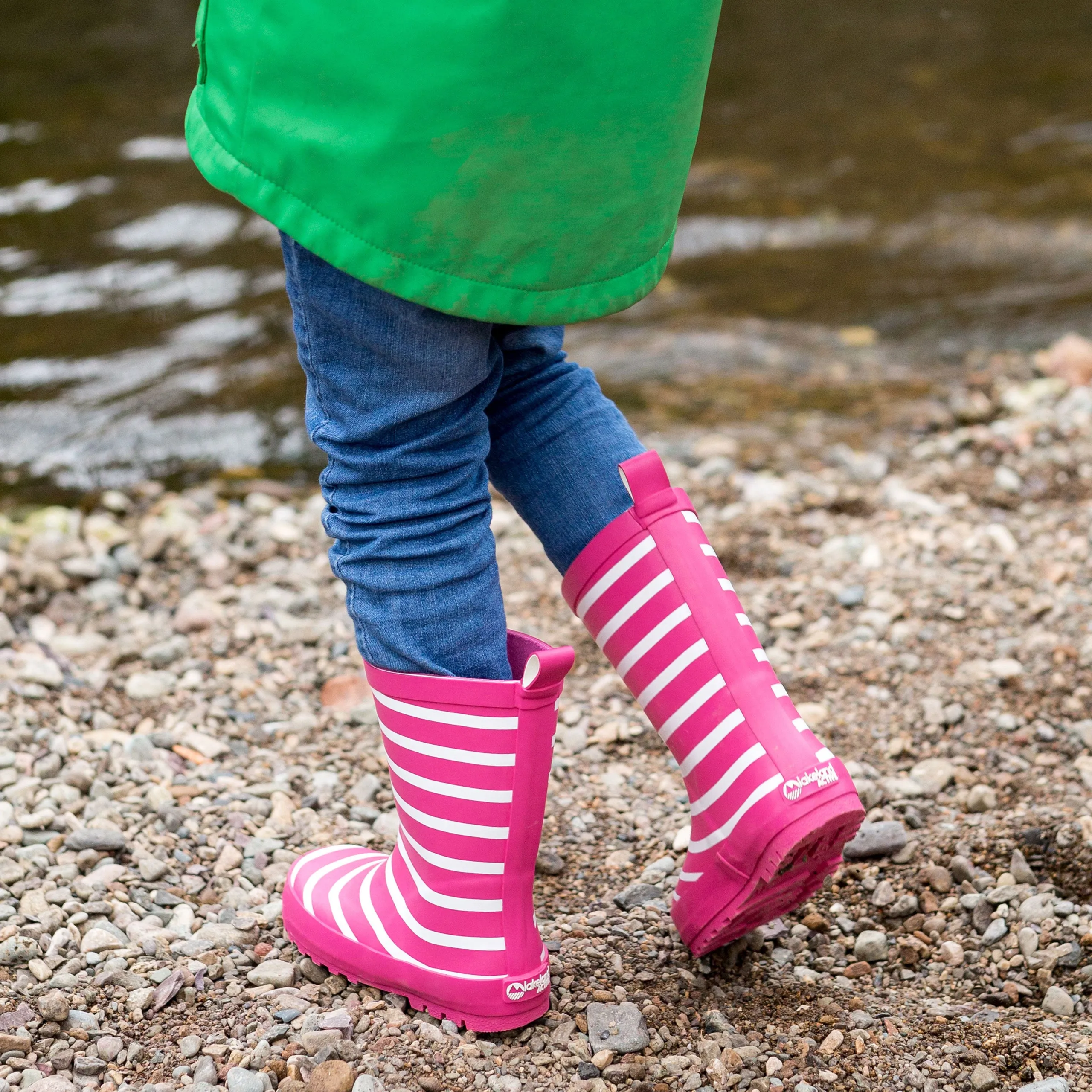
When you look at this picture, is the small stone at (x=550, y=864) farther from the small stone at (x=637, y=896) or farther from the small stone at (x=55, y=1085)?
the small stone at (x=55, y=1085)

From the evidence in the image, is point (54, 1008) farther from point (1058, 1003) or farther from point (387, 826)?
point (1058, 1003)

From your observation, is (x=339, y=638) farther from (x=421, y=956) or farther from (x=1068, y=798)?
(x=1068, y=798)

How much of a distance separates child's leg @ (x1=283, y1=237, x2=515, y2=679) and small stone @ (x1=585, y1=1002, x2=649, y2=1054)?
0.40 meters

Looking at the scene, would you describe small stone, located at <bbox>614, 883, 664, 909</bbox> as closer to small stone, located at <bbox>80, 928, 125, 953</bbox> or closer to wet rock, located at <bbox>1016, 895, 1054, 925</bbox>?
wet rock, located at <bbox>1016, 895, 1054, 925</bbox>

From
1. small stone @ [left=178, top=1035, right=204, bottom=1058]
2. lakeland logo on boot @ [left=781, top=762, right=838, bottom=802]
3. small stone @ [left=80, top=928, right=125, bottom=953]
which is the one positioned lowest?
small stone @ [left=80, top=928, right=125, bottom=953]

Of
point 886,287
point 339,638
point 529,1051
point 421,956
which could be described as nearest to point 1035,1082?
point 529,1051

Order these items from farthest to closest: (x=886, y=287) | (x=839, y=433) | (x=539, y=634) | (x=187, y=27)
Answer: (x=187, y=27)
(x=886, y=287)
(x=839, y=433)
(x=539, y=634)

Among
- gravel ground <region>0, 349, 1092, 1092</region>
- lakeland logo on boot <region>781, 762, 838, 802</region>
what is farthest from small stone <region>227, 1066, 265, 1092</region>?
lakeland logo on boot <region>781, 762, 838, 802</region>

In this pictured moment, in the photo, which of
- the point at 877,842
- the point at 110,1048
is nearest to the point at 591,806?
the point at 877,842

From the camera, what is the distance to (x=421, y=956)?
1318mm

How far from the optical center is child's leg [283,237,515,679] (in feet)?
3.64

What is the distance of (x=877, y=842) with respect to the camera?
1.66 m

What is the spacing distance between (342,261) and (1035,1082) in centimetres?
102

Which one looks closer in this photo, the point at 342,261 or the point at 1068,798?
the point at 342,261
